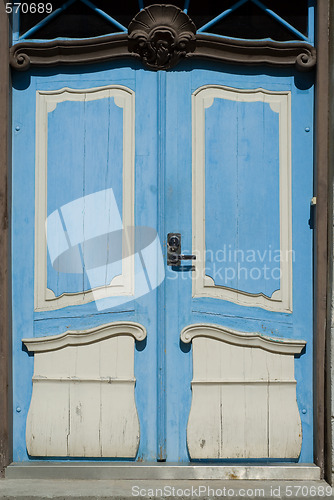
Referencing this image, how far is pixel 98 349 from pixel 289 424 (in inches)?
51.3

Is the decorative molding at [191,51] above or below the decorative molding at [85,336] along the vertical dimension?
above

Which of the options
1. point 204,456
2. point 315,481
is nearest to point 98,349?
point 204,456

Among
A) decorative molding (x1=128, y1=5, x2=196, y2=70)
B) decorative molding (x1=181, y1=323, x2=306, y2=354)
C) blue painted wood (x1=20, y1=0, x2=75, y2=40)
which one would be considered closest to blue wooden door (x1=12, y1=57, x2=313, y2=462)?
decorative molding (x1=181, y1=323, x2=306, y2=354)

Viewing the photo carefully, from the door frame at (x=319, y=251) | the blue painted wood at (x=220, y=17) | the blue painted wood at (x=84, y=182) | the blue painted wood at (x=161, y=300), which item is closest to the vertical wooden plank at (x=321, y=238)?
the door frame at (x=319, y=251)

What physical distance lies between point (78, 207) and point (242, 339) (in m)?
1.35

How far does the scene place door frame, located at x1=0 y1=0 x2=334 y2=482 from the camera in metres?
3.97

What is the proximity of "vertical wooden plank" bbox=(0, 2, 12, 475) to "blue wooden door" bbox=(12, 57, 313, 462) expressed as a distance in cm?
10

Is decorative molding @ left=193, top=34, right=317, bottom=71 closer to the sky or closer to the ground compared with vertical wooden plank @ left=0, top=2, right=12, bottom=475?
closer to the sky

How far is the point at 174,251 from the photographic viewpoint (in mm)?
4086

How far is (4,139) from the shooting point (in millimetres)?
4027

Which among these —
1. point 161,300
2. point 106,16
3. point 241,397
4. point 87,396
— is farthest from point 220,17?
point 87,396

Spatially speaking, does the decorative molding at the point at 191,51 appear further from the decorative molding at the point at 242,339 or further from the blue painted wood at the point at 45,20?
the decorative molding at the point at 242,339

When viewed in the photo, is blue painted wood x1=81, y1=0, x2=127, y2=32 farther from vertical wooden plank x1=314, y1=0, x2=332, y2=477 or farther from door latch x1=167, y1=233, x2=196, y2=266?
door latch x1=167, y1=233, x2=196, y2=266

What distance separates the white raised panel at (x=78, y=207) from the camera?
13.5 feet
